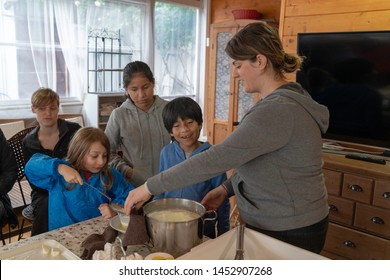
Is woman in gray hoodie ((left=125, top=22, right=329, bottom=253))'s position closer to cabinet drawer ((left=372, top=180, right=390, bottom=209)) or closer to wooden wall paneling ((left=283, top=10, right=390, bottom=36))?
cabinet drawer ((left=372, top=180, right=390, bottom=209))

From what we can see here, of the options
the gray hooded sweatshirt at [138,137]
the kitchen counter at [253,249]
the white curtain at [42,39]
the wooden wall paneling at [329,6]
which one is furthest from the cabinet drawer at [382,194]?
the white curtain at [42,39]

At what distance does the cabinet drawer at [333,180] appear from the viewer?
2176mm

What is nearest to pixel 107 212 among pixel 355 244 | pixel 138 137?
pixel 138 137

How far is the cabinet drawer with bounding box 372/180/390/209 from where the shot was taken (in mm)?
1999

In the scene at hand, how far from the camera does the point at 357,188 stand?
211cm

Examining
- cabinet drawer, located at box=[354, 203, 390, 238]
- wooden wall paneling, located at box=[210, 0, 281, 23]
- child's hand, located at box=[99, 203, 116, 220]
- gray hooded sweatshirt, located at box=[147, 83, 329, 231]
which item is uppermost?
wooden wall paneling, located at box=[210, 0, 281, 23]

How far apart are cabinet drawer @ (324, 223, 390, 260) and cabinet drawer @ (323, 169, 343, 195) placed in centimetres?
22

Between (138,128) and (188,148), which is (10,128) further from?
(188,148)

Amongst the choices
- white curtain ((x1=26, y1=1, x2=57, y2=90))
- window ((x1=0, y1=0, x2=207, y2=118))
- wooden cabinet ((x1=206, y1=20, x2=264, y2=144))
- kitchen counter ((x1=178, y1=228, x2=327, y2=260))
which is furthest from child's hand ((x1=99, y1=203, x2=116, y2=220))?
wooden cabinet ((x1=206, y1=20, x2=264, y2=144))

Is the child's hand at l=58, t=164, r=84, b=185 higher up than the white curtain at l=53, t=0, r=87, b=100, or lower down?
lower down

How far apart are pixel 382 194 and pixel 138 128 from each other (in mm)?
Answer: 1366

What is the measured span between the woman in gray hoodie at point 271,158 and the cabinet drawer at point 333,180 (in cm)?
113

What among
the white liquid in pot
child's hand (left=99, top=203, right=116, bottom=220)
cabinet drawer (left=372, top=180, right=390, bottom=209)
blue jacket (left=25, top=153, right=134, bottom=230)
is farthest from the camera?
cabinet drawer (left=372, top=180, right=390, bottom=209)
